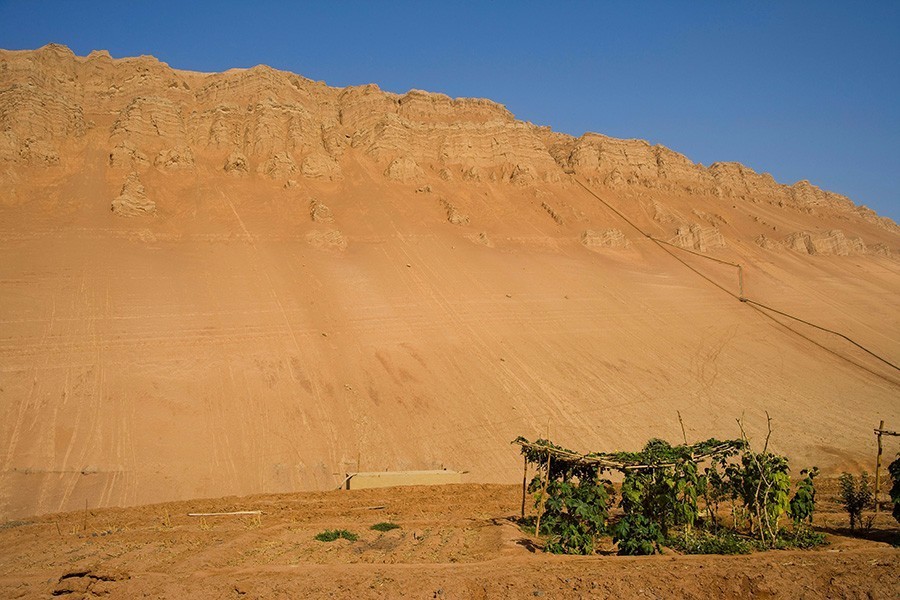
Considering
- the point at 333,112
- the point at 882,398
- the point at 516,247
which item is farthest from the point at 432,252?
the point at 882,398

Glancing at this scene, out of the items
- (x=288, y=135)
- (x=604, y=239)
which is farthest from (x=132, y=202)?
(x=604, y=239)

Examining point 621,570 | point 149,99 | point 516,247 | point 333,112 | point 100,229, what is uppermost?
point 333,112

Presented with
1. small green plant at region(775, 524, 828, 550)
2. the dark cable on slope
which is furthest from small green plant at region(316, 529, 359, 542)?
the dark cable on slope

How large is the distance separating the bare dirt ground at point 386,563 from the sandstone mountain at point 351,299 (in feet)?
14.6

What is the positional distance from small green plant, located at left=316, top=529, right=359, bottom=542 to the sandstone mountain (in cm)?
613

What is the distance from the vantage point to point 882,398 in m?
25.0

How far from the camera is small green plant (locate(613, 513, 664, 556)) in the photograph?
924cm

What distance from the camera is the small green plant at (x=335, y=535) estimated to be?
10.4 m

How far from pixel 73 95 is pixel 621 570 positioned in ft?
122

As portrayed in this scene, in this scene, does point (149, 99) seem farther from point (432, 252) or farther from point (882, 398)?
point (882, 398)

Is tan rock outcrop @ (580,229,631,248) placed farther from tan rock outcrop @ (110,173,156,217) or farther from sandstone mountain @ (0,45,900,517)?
tan rock outcrop @ (110,173,156,217)

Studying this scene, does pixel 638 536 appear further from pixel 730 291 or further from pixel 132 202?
pixel 730 291

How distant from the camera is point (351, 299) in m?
25.8

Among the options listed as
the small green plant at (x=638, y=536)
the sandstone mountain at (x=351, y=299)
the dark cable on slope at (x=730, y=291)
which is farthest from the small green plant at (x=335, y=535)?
the dark cable on slope at (x=730, y=291)
